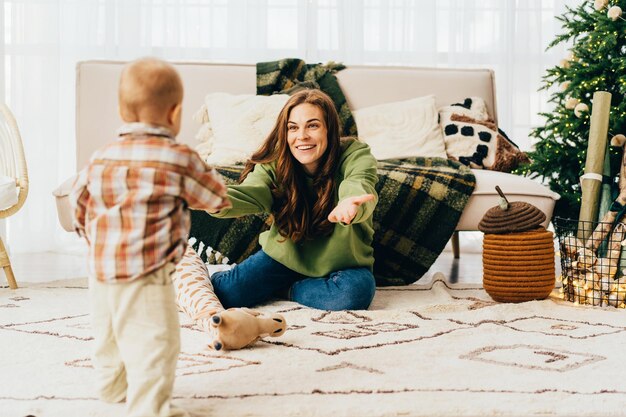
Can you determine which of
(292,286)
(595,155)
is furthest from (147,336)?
(595,155)

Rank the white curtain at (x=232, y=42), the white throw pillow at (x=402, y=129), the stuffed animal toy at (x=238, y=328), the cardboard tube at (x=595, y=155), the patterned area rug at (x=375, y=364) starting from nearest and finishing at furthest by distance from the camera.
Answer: the patterned area rug at (x=375, y=364)
the stuffed animal toy at (x=238, y=328)
the cardboard tube at (x=595, y=155)
the white throw pillow at (x=402, y=129)
the white curtain at (x=232, y=42)

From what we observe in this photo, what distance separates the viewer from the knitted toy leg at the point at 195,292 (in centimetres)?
186

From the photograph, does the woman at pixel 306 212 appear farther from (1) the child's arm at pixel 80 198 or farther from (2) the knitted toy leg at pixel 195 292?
(1) the child's arm at pixel 80 198

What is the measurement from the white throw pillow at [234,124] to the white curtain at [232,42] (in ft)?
3.11

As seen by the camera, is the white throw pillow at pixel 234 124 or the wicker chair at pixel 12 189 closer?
the wicker chair at pixel 12 189

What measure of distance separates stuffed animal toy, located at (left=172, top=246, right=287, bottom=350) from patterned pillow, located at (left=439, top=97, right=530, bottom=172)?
145 centimetres

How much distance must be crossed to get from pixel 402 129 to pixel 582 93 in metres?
0.73

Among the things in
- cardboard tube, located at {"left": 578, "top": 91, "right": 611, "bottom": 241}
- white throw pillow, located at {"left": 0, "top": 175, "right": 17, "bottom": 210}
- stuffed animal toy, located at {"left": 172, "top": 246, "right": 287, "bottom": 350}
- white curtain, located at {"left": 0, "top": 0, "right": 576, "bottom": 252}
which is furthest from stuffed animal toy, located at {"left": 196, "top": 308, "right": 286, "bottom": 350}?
white curtain, located at {"left": 0, "top": 0, "right": 576, "bottom": 252}

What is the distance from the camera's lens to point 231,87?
3.39 m

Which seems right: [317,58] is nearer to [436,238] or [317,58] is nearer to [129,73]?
[436,238]

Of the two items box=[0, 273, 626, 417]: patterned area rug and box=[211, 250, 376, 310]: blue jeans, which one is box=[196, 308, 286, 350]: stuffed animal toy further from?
box=[211, 250, 376, 310]: blue jeans

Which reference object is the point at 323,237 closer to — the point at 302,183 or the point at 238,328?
the point at 302,183

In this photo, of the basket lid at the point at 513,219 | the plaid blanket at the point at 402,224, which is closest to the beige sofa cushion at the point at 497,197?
the plaid blanket at the point at 402,224

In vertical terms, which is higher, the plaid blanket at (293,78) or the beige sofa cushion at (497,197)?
the plaid blanket at (293,78)
